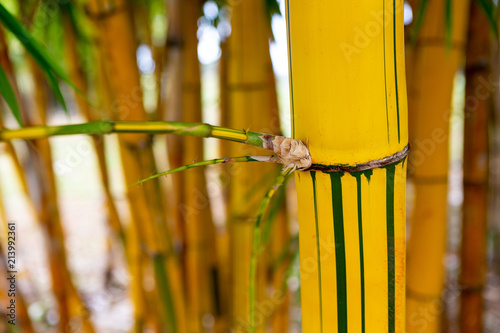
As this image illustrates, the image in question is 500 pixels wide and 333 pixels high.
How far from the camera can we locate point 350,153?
261 millimetres

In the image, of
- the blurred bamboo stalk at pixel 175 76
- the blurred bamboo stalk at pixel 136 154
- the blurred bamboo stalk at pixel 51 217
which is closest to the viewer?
the blurred bamboo stalk at pixel 136 154

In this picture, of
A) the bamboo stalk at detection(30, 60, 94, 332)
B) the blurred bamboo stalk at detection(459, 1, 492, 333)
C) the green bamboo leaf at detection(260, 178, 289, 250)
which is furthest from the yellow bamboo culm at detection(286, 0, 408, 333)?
the bamboo stalk at detection(30, 60, 94, 332)

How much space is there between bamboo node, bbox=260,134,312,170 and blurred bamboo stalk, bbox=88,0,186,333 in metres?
0.38

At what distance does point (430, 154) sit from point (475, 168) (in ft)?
0.71

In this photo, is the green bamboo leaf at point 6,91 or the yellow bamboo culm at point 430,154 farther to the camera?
the yellow bamboo culm at point 430,154

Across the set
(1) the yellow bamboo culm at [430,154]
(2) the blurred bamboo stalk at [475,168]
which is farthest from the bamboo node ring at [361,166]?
(2) the blurred bamboo stalk at [475,168]

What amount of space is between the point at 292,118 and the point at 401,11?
0.10 meters

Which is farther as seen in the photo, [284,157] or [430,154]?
[430,154]

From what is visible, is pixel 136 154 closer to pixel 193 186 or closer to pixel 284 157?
pixel 193 186

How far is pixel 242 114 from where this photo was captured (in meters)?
0.65

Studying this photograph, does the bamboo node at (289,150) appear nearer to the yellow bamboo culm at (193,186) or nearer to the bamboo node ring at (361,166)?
the bamboo node ring at (361,166)

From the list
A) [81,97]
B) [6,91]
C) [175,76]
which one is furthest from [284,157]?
[81,97]

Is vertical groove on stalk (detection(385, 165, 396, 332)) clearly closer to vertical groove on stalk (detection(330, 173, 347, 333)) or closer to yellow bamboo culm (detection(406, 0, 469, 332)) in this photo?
vertical groove on stalk (detection(330, 173, 347, 333))

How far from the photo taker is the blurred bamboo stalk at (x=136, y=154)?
56 centimetres
